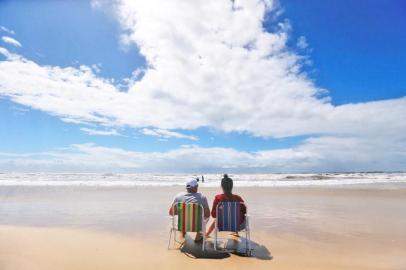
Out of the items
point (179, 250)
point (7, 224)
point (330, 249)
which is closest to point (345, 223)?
point (330, 249)

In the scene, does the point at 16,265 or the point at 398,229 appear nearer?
the point at 16,265

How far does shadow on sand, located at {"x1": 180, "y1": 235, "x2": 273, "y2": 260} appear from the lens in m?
5.93

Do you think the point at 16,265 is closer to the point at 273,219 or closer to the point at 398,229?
the point at 273,219

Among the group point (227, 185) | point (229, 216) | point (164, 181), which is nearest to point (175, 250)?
point (229, 216)

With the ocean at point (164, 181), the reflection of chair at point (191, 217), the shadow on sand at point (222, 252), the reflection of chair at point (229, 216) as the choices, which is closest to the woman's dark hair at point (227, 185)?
the reflection of chair at point (229, 216)

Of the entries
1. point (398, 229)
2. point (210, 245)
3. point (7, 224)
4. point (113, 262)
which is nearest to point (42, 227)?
point (7, 224)

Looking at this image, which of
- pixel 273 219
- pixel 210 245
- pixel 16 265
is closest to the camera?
pixel 16 265

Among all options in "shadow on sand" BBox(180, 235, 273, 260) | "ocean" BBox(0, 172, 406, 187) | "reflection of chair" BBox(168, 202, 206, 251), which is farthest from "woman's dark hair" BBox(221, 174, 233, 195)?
"ocean" BBox(0, 172, 406, 187)

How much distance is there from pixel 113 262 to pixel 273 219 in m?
5.75

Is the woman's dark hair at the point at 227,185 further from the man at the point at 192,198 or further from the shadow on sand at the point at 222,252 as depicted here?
the shadow on sand at the point at 222,252

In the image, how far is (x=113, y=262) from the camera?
5.41 metres

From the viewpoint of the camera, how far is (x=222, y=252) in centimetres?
615

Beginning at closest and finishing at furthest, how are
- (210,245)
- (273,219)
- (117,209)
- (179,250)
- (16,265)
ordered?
(16,265)
(179,250)
(210,245)
(273,219)
(117,209)

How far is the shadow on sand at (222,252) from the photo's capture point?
5.93m
